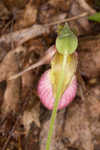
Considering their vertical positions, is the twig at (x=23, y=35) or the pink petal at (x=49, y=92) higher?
the twig at (x=23, y=35)

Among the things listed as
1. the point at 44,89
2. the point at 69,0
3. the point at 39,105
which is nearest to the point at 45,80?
the point at 44,89

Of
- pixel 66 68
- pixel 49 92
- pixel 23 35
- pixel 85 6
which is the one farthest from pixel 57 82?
pixel 85 6

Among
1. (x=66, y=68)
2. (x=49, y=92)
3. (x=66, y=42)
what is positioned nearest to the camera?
(x=66, y=42)

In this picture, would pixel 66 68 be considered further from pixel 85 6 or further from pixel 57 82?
pixel 85 6

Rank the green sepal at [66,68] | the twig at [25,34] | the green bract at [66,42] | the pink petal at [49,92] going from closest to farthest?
the green bract at [66,42], the green sepal at [66,68], the pink petal at [49,92], the twig at [25,34]

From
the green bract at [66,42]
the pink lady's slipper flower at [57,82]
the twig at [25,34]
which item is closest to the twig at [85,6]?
the twig at [25,34]

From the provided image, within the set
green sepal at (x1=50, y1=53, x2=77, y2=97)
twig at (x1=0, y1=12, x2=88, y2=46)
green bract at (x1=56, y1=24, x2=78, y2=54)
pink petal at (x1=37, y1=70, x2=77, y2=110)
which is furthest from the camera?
twig at (x1=0, y1=12, x2=88, y2=46)

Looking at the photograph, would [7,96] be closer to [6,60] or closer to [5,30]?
[6,60]

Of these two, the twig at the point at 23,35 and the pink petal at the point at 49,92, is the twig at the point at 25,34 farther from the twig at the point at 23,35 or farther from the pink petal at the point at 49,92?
the pink petal at the point at 49,92

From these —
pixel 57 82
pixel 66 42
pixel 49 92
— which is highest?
pixel 66 42

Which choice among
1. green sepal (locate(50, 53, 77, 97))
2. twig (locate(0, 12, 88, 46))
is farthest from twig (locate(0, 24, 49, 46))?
green sepal (locate(50, 53, 77, 97))

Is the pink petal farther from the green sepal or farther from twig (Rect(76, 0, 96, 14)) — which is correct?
twig (Rect(76, 0, 96, 14))

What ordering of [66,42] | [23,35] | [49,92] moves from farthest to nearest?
[23,35], [49,92], [66,42]
